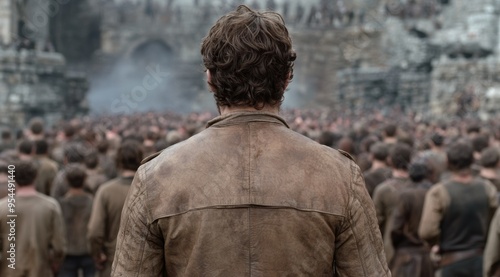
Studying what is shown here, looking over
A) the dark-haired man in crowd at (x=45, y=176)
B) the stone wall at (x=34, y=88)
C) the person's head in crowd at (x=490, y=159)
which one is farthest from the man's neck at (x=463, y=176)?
the stone wall at (x=34, y=88)

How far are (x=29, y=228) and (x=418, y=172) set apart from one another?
341cm

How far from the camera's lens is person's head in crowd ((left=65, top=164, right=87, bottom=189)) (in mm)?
7621

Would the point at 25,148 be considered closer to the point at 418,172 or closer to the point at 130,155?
the point at 130,155

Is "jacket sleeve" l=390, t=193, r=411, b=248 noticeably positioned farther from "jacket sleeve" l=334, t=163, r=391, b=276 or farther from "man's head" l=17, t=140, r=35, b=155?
"jacket sleeve" l=334, t=163, r=391, b=276

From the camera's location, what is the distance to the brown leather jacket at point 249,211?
276cm

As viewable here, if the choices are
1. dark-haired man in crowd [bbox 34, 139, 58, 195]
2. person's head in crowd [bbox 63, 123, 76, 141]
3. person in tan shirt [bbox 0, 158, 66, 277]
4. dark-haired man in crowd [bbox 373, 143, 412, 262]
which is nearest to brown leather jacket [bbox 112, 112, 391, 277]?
person in tan shirt [bbox 0, 158, 66, 277]

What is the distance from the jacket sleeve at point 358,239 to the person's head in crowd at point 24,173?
4060mm

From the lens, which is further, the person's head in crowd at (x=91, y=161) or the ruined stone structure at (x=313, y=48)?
the ruined stone structure at (x=313, y=48)

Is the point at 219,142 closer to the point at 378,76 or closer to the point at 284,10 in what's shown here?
the point at 378,76

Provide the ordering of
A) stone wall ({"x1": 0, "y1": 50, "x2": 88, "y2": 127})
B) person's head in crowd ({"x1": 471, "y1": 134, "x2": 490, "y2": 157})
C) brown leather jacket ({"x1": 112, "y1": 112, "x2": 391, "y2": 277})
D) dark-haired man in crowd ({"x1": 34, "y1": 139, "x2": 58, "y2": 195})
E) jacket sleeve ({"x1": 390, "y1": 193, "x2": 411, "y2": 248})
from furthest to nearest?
stone wall ({"x1": 0, "y1": 50, "x2": 88, "y2": 127})
person's head in crowd ({"x1": 471, "y1": 134, "x2": 490, "y2": 157})
dark-haired man in crowd ({"x1": 34, "y1": 139, "x2": 58, "y2": 195})
jacket sleeve ({"x1": 390, "y1": 193, "x2": 411, "y2": 248})
brown leather jacket ({"x1": 112, "y1": 112, "x2": 391, "y2": 277})

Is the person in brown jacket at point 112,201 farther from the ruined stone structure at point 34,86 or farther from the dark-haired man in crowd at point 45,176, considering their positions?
the ruined stone structure at point 34,86

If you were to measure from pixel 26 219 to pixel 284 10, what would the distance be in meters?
41.5

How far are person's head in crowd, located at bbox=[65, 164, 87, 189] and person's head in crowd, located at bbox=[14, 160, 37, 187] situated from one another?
116cm

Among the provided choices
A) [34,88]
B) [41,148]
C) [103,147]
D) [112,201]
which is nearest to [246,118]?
[112,201]
